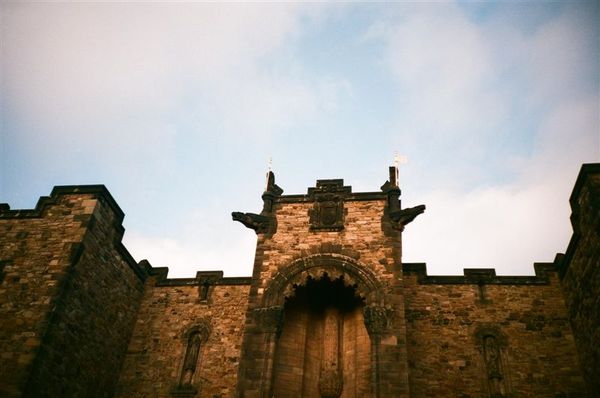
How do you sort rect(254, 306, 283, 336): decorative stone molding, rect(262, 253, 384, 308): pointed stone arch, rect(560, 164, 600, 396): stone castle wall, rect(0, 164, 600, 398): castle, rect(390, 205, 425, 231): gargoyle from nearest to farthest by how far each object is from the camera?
rect(560, 164, 600, 396): stone castle wall, rect(0, 164, 600, 398): castle, rect(254, 306, 283, 336): decorative stone molding, rect(262, 253, 384, 308): pointed stone arch, rect(390, 205, 425, 231): gargoyle

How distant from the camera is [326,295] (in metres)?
15.5

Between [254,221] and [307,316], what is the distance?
3597mm

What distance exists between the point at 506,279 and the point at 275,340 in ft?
28.5

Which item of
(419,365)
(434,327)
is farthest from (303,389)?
(434,327)

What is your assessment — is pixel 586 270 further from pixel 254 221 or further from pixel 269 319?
pixel 254 221

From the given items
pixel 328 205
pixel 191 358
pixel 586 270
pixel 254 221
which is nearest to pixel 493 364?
pixel 586 270

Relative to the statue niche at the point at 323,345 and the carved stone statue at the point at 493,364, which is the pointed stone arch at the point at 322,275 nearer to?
the statue niche at the point at 323,345

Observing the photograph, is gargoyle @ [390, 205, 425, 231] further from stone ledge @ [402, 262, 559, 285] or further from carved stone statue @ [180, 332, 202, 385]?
carved stone statue @ [180, 332, 202, 385]

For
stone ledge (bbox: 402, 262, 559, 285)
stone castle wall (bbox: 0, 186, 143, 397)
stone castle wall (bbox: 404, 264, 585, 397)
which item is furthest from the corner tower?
stone castle wall (bbox: 0, 186, 143, 397)

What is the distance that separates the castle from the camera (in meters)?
12.7

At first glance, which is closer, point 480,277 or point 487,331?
point 487,331

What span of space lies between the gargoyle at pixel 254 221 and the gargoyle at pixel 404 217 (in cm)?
417

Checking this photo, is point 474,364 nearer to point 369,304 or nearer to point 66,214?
point 369,304

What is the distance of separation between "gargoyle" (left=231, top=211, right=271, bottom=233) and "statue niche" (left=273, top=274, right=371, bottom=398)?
7.89 ft
